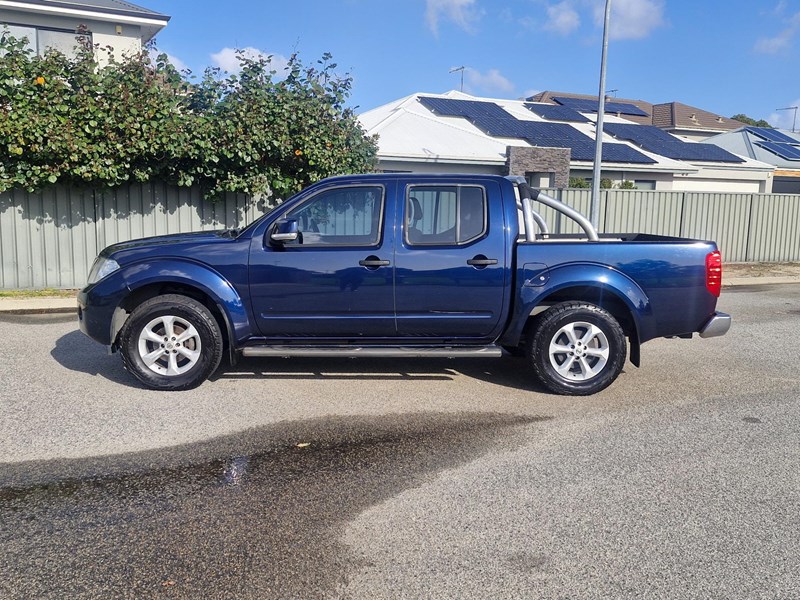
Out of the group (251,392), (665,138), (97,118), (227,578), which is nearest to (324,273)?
(251,392)

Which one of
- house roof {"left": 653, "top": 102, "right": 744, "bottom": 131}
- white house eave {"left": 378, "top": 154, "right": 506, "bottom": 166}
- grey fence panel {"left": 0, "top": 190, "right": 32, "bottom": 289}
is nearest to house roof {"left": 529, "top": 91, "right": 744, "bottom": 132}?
house roof {"left": 653, "top": 102, "right": 744, "bottom": 131}

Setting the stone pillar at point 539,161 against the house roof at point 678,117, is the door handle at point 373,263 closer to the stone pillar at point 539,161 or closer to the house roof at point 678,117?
the stone pillar at point 539,161

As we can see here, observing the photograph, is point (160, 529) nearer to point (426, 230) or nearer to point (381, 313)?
point (381, 313)

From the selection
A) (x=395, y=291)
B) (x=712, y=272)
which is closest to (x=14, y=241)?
(x=395, y=291)

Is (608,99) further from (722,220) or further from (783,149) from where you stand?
(722,220)

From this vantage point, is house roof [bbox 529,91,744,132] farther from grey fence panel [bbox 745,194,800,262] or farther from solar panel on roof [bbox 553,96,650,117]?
grey fence panel [bbox 745,194,800,262]

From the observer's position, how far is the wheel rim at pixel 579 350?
618 cm

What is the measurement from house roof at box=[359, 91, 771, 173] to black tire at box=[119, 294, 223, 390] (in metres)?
11.7

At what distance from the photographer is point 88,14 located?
17.0 m

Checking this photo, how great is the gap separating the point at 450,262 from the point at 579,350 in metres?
1.35

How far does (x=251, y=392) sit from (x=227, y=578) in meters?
3.11

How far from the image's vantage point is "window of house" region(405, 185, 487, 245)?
6293mm

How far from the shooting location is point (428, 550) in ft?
11.6

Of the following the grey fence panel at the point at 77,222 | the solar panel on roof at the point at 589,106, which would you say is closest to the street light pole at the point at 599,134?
the grey fence panel at the point at 77,222
